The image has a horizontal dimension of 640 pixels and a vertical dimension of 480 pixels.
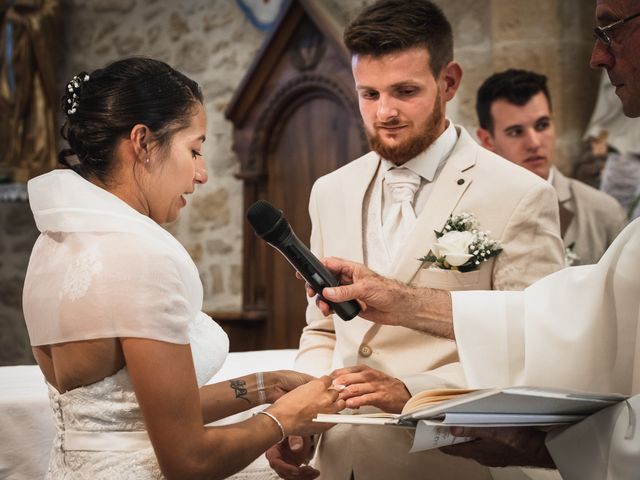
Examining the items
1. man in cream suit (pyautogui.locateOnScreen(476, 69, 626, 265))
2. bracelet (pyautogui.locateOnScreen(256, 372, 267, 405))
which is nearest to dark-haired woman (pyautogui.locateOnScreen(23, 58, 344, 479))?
bracelet (pyautogui.locateOnScreen(256, 372, 267, 405))

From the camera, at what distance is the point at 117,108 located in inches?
83.4

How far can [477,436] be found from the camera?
1830 mm

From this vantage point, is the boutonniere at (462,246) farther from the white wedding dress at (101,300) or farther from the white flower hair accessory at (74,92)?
the white flower hair accessory at (74,92)

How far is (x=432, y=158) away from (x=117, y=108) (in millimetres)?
988

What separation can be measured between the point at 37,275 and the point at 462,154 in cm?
128

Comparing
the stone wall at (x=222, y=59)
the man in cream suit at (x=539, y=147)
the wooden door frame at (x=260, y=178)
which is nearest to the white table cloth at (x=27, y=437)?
the man in cream suit at (x=539, y=147)

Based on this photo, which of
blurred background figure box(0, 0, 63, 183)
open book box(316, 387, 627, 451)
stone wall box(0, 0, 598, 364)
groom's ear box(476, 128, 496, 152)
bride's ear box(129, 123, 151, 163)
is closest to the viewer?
open book box(316, 387, 627, 451)

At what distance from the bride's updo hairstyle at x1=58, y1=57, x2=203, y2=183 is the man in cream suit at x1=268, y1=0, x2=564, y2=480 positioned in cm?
70

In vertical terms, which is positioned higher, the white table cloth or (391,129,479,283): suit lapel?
(391,129,479,283): suit lapel

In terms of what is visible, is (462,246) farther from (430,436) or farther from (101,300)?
(101,300)

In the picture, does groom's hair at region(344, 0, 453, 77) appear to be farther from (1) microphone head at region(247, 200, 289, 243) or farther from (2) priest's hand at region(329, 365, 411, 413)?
(2) priest's hand at region(329, 365, 411, 413)

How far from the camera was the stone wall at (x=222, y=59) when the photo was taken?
5375 mm

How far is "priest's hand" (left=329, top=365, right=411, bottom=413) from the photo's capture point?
7.36 feet

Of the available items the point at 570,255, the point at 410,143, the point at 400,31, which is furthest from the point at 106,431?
the point at 570,255
